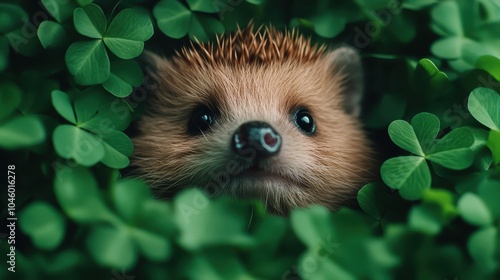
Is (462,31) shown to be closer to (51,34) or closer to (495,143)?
(495,143)

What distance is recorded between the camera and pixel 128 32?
1.99m

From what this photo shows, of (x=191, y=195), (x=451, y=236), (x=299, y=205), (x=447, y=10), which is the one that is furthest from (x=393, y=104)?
(x=191, y=195)

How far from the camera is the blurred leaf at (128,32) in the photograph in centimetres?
197

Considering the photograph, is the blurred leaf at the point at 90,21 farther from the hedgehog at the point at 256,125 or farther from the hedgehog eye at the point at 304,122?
the hedgehog eye at the point at 304,122

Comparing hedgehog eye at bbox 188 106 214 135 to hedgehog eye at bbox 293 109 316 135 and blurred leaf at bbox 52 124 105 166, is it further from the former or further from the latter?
blurred leaf at bbox 52 124 105 166

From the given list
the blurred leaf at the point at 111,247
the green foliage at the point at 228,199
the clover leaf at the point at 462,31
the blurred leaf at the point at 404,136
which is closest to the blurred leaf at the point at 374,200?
the green foliage at the point at 228,199

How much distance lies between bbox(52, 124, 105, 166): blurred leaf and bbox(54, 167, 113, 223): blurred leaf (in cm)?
13

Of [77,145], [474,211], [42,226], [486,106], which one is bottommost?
[42,226]

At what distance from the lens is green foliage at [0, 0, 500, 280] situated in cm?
145

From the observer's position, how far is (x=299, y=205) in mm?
2111

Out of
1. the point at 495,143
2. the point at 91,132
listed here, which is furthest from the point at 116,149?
the point at 495,143

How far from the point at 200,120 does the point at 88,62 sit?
53cm

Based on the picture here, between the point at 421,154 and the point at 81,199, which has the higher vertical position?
the point at 421,154

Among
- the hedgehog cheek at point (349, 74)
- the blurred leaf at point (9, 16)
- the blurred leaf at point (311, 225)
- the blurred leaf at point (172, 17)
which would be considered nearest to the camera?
the blurred leaf at point (311, 225)
